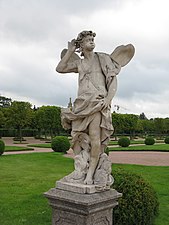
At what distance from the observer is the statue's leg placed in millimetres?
4383

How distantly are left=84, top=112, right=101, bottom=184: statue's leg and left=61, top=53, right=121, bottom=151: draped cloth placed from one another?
0.05 m

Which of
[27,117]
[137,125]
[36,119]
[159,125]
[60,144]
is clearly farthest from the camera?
[159,125]

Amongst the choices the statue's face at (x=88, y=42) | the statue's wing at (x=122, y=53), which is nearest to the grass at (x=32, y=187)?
the statue's wing at (x=122, y=53)

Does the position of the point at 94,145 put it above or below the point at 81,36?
below

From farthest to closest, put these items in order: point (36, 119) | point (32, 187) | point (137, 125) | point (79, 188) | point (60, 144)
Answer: point (137, 125) < point (36, 119) < point (60, 144) < point (32, 187) < point (79, 188)

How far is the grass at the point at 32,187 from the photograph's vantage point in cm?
744

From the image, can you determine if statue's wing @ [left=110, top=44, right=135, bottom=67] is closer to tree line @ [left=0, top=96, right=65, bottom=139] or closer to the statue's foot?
the statue's foot

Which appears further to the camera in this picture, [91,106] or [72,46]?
[72,46]

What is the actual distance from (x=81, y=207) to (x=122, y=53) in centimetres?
232

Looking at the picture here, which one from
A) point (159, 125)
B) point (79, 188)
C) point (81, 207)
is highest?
point (159, 125)

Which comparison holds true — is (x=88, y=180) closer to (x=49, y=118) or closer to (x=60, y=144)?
(x=60, y=144)

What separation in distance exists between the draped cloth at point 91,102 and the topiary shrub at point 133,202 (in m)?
1.83

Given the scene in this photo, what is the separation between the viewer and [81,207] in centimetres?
405

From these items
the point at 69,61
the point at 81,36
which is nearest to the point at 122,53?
the point at 81,36
